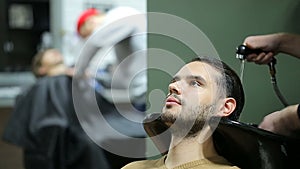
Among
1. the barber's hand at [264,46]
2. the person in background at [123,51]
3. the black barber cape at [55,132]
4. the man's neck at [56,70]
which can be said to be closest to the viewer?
the barber's hand at [264,46]

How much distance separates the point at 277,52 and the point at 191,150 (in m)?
0.34

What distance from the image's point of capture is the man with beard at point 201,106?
43.9 inches

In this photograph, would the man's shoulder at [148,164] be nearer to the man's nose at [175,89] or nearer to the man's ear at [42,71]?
the man's nose at [175,89]

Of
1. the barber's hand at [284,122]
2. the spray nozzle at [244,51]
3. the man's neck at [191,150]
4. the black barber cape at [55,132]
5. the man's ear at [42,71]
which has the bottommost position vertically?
the black barber cape at [55,132]

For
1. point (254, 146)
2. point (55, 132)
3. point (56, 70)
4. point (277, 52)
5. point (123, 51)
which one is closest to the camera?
point (254, 146)

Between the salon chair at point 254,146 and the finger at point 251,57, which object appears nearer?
the salon chair at point 254,146

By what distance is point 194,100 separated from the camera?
3.66 feet

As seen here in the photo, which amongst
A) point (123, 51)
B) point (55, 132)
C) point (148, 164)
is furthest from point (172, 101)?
point (55, 132)

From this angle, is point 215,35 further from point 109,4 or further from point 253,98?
point 109,4

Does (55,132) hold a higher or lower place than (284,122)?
lower

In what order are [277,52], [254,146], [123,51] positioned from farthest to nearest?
1. [123,51]
2. [277,52]
3. [254,146]

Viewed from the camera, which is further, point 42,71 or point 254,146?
point 42,71

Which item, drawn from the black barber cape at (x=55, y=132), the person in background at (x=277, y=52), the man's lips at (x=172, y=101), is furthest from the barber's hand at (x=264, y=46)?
the black barber cape at (x=55, y=132)

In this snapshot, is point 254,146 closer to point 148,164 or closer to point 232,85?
point 232,85
